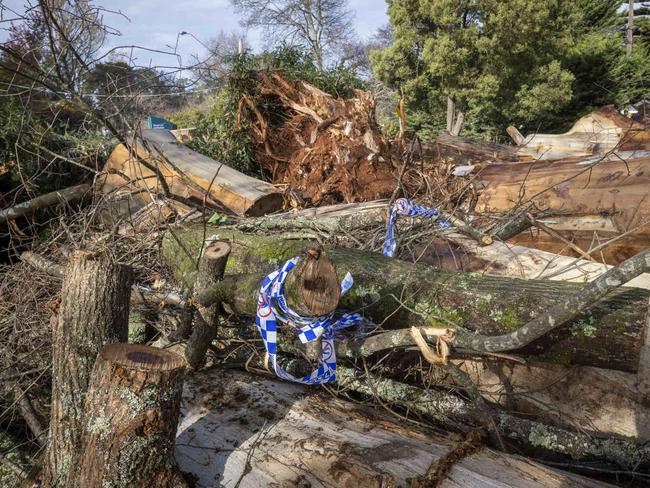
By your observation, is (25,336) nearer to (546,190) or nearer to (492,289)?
(492,289)

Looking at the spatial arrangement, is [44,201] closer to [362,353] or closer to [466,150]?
[362,353]

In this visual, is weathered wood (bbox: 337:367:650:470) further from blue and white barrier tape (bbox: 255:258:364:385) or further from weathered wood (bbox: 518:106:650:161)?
weathered wood (bbox: 518:106:650:161)

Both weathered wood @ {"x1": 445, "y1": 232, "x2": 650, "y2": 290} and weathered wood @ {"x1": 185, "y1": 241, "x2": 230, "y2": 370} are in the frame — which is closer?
weathered wood @ {"x1": 185, "y1": 241, "x2": 230, "y2": 370}

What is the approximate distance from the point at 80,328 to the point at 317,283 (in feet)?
4.08

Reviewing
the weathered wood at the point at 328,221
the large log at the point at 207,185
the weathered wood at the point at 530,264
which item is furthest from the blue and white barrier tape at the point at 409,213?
the large log at the point at 207,185

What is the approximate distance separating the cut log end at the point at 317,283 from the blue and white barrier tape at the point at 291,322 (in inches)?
4.7

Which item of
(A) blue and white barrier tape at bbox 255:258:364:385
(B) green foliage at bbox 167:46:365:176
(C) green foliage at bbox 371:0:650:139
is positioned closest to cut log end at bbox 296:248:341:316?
(A) blue and white barrier tape at bbox 255:258:364:385

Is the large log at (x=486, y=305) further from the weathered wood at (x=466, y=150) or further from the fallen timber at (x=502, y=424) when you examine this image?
the weathered wood at (x=466, y=150)

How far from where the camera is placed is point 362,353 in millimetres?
2088

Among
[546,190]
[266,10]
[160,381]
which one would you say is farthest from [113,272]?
[266,10]

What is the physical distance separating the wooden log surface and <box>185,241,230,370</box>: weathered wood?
0.19m

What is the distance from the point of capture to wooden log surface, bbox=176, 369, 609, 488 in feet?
5.32

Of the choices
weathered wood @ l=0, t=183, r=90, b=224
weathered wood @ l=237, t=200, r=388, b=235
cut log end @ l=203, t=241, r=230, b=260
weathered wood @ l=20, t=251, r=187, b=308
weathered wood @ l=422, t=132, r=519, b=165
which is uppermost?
weathered wood @ l=422, t=132, r=519, b=165

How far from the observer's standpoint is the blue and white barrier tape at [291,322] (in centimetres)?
193
